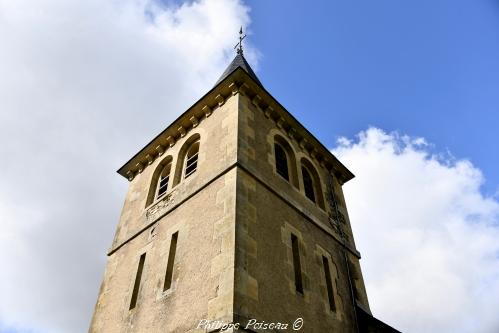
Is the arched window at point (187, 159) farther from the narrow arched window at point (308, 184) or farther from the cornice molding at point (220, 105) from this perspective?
the narrow arched window at point (308, 184)

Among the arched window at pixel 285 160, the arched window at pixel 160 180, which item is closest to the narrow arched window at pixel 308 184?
the arched window at pixel 285 160

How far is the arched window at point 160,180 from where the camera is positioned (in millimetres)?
11094

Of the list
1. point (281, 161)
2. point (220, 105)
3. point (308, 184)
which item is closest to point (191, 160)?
point (220, 105)

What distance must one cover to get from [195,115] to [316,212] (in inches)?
176

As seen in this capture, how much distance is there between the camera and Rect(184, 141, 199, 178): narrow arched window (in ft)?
33.9

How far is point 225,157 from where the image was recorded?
895 cm

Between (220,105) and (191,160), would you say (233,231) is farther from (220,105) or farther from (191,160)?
(220,105)

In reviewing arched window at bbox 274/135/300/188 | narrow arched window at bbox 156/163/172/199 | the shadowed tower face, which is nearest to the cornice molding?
the shadowed tower face

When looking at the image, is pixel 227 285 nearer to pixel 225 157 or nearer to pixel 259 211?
pixel 259 211

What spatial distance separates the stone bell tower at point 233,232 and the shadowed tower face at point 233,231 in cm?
3

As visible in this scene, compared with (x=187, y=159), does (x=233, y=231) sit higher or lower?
lower

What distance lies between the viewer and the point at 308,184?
11.8 meters

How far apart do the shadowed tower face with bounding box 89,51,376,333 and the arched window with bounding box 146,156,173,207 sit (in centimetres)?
4

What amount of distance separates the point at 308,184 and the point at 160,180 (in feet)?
14.6
